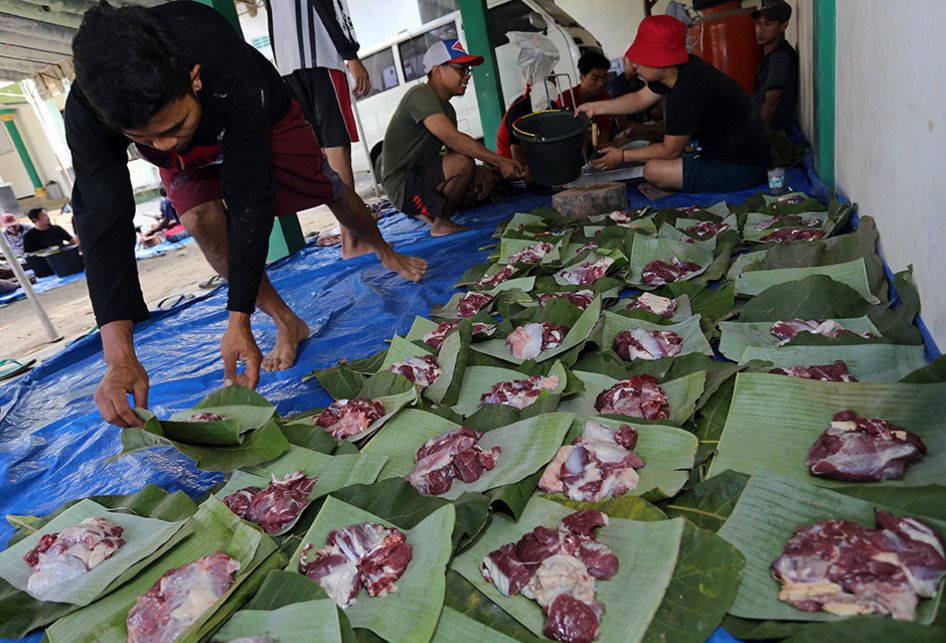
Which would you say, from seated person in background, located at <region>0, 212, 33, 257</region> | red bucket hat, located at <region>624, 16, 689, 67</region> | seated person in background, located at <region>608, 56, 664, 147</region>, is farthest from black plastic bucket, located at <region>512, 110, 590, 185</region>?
seated person in background, located at <region>0, 212, 33, 257</region>

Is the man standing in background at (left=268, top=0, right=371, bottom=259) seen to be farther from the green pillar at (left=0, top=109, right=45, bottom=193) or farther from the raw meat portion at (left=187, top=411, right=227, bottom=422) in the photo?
the green pillar at (left=0, top=109, right=45, bottom=193)

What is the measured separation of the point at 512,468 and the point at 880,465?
849mm

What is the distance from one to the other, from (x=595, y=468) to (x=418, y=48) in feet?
29.0

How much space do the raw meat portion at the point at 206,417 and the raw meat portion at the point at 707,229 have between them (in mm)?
2573

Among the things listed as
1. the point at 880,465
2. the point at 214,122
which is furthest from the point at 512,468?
the point at 214,122

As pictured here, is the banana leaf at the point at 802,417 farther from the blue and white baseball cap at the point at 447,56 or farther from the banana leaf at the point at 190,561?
the blue and white baseball cap at the point at 447,56

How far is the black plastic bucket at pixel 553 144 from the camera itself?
3.97 metres

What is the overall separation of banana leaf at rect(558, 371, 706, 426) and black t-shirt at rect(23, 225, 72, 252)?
9392 mm

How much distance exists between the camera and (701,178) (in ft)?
13.7

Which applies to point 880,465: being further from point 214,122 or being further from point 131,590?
point 214,122

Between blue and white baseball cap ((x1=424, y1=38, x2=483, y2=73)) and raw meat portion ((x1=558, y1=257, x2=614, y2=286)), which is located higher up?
blue and white baseball cap ((x1=424, y1=38, x2=483, y2=73))

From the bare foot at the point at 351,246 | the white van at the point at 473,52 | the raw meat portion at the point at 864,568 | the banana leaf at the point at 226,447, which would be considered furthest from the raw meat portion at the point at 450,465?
the white van at the point at 473,52

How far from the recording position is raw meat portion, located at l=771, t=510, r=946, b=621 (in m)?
1.04

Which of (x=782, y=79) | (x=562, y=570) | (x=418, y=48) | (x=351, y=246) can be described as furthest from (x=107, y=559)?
(x=418, y=48)
